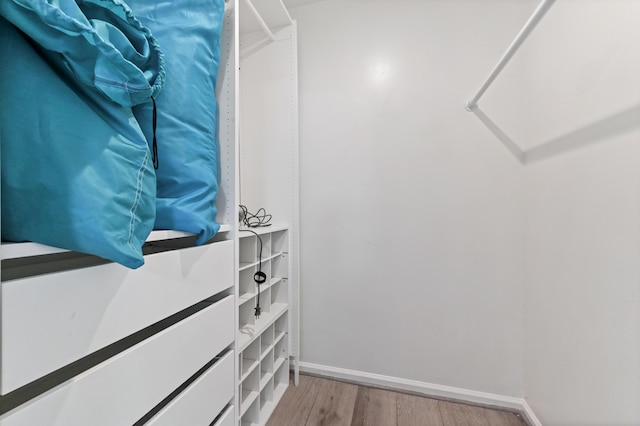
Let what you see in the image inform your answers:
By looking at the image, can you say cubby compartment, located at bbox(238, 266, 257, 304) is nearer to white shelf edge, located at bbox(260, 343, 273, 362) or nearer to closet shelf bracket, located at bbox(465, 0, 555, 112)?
white shelf edge, located at bbox(260, 343, 273, 362)

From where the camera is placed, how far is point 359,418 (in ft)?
4.79

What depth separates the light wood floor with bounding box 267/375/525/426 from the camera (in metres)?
1.44

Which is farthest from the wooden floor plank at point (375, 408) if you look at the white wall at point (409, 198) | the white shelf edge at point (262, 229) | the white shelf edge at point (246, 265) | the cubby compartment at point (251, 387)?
the white shelf edge at point (262, 229)

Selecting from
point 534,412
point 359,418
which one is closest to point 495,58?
point 534,412

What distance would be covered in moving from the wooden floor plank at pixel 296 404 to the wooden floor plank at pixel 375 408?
0.26 meters

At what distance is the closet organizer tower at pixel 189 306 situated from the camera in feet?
1.58

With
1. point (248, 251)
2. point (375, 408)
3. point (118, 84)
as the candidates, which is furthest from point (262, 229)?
point (375, 408)

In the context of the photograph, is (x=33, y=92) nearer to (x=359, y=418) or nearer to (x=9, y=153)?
(x=9, y=153)

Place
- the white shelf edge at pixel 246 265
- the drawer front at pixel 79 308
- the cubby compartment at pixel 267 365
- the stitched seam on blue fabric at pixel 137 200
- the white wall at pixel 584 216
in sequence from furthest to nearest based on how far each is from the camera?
the cubby compartment at pixel 267 365
the white shelf edge at pixel 246 265
the white wall at pixel 584 216
the stitched seam on blue fabric at pixel 137 200
the drawer front at pixel 79 308

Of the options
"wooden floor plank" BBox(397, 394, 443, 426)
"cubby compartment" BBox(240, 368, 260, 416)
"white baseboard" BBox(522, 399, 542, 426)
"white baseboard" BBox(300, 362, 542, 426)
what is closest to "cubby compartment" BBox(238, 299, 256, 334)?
"cubby compartment" BBox(240, 368, 260, 416)

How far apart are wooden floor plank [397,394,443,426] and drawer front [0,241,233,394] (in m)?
1.35

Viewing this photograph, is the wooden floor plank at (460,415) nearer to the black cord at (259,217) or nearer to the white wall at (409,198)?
the white wall at (409,198)

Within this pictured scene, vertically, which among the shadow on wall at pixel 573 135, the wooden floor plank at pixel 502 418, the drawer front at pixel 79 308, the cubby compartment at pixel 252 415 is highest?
the shadow on wall at pixel 573 135

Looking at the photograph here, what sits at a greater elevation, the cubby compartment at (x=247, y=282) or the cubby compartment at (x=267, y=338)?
the cubby compartment at (x=247, y=282)
